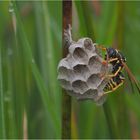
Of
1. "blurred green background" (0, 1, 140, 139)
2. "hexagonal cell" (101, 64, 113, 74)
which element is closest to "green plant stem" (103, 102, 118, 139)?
"blurred green background" (0, 1, 140, 139)

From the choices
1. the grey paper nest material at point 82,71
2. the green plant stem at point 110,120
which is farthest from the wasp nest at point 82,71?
the green plant stem at point 110,120

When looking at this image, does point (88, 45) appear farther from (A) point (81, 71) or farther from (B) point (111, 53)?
(B) point (111, 53)

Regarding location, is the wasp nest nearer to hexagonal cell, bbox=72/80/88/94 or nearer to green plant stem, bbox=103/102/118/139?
hexagonal cell, bbox=72/80/88/94

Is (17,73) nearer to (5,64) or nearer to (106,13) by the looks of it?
(5,64)

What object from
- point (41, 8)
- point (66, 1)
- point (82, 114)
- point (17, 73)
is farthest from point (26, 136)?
point (66, 1)

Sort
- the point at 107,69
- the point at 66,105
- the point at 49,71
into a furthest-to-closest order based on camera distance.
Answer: the point at 49,71 < the point at 107,69 < the point at 66,105

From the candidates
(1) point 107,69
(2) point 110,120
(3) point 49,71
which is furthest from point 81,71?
(3) point 49,71

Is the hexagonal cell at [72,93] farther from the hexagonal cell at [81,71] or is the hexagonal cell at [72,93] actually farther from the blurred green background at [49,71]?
Result: the blurred green background at [49,71]
